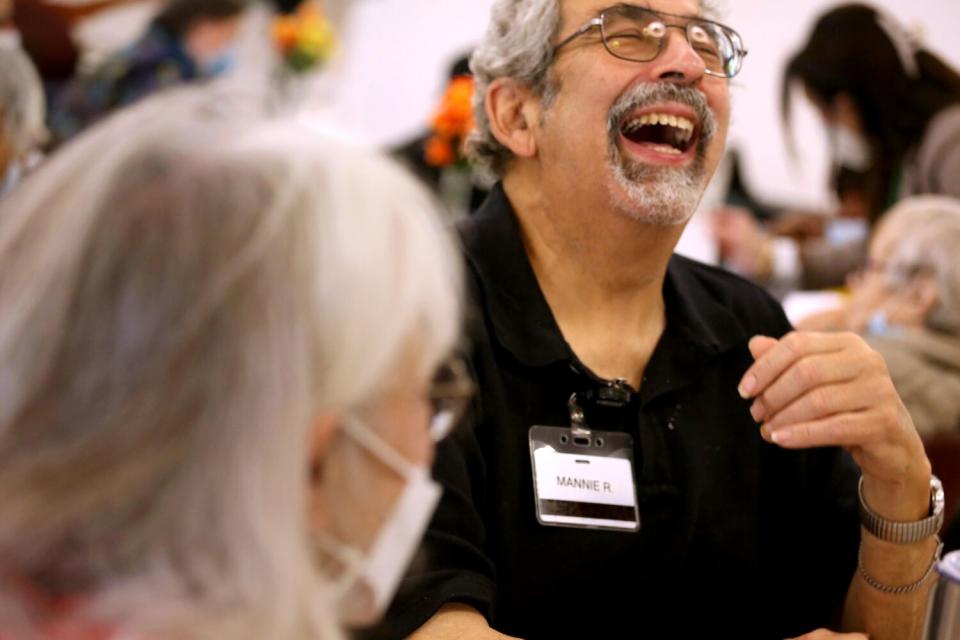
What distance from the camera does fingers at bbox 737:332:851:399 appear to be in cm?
143

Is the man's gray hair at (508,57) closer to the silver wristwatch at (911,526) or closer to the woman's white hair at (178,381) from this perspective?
the silver wristwatch at (911,526)

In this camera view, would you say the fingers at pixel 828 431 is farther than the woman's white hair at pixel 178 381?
Yes

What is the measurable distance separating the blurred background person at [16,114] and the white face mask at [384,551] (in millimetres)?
2221

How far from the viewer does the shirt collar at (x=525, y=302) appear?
1.63 metres

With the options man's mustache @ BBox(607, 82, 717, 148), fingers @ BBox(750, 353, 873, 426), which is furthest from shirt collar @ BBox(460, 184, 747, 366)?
fingers @ BBox(750, 353, 873, 426)

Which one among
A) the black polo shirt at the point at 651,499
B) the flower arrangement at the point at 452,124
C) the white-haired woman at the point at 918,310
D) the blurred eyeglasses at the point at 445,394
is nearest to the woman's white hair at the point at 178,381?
the blurred eyeglasses at the point at 445,394

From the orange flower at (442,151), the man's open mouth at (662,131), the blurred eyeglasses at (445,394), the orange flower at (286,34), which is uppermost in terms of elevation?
the blurred eyeglasses at (445,394)

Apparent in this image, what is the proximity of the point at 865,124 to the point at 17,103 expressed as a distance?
2.72 m

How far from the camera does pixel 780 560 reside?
1.75 m

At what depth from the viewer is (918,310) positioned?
8.97 feet

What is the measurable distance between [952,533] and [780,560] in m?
0.64

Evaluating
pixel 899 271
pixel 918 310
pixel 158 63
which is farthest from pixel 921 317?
pixel 158 63

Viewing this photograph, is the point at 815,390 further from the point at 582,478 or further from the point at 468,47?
the point at 468,47

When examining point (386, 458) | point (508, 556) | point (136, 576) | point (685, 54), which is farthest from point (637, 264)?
point (136, 576)
